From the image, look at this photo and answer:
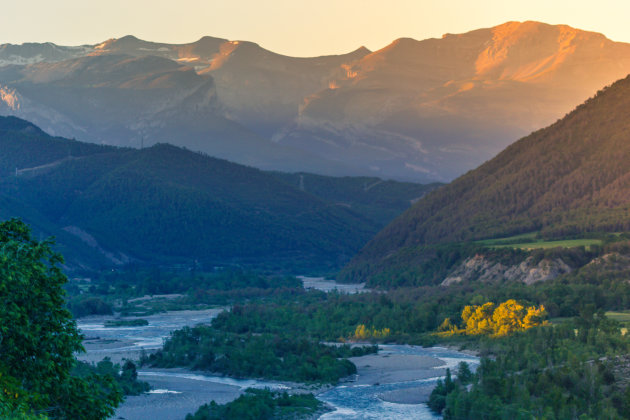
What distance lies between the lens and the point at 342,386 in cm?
7356

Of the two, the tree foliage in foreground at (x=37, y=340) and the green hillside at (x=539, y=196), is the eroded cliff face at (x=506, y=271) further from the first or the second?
the tree foliage in foreground at (x=37, y=340)

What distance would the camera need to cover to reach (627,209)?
5295 inches

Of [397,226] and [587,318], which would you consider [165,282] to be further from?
[587,318]

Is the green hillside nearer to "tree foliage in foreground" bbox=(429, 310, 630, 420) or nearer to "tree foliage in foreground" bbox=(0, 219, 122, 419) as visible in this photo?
"tree foliage in foreground" bbox=(429, 310, 630, 420)

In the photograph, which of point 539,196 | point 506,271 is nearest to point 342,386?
point 506,271

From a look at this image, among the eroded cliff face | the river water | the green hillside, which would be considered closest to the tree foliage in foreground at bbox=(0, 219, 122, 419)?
the river water

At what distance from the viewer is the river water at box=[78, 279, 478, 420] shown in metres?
63.8

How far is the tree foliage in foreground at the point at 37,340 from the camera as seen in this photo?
29220 millimetres

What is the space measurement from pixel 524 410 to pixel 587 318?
91.9 feet

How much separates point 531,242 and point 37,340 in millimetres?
109047

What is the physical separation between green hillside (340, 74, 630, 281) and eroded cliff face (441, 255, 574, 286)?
10.3 metres

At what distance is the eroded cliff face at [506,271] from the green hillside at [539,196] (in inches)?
406

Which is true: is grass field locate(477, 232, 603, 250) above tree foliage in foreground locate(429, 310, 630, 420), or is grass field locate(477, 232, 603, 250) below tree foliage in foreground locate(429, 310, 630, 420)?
above

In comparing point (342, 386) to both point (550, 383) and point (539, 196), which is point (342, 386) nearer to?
point (550, 383)
